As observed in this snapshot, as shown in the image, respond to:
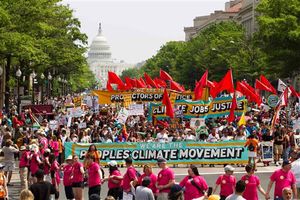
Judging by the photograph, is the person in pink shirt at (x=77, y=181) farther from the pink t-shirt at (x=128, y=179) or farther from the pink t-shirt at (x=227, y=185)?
the pink t-shirt at (x=227, y=185)

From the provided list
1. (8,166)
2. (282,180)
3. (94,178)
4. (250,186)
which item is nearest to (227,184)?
(250,186)

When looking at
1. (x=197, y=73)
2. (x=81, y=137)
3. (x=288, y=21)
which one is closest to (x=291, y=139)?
(x=81, y=137)

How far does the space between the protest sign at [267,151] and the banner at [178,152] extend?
123 cm

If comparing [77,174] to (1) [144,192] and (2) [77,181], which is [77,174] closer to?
(2) [77,181]

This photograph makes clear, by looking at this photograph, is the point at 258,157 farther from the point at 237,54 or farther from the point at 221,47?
the point at 221,47

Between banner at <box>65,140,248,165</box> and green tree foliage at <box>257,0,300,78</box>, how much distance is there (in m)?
40.5

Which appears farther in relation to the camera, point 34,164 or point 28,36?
point 28,36

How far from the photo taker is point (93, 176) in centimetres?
1964

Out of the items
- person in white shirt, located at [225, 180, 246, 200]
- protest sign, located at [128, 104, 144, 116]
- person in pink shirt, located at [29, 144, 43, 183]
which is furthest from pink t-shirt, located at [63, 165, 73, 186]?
protest sign, located at [128, 104, 144, 116]

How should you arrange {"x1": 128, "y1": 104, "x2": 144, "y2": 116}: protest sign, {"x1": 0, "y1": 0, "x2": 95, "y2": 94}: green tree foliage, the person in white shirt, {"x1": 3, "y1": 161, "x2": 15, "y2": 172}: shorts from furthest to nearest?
{"x1": 0, "y1": 0, "x2": 95, "y2": 94}: green tree foliage < {"x1": 128, "y1": 104, "x2": 144, "y2": 116}: protest sign < {"x1": 3, "y1": 161, "x2": 15, "y2": 172}: shorts < the person in white shirt

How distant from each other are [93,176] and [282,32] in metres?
54.4

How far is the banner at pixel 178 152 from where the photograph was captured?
30609 millimetres

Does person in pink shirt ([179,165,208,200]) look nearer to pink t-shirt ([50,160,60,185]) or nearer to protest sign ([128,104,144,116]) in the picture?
pink t-shirt ([50,160,60,185])

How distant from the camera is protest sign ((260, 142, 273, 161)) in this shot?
104ft
